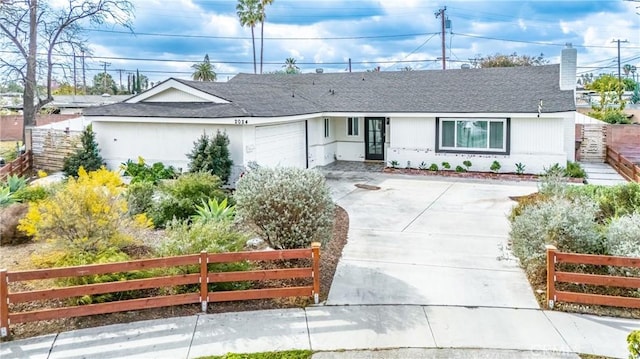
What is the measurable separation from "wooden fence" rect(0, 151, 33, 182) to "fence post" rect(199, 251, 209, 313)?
1475 centimetres

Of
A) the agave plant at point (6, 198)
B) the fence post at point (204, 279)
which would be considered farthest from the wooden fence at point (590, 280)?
the agave plant at point (6, 198)

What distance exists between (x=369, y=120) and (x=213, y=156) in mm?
9645

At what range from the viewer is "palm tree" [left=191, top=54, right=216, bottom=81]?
62.2 m

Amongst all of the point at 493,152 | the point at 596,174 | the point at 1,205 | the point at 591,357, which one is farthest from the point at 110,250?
the point at 596,174

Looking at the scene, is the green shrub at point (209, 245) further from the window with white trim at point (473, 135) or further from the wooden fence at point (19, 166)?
the window with white trim at point (473, 135)

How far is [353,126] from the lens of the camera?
24.7 m

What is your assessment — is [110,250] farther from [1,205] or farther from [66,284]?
[1,205]

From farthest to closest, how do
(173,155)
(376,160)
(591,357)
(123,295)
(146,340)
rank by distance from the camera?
(376,160), (173,155), (123,295), (146,340), (591,357)

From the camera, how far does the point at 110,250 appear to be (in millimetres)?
8867

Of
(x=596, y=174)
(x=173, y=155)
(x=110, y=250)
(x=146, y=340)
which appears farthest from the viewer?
(x=596, y=174)

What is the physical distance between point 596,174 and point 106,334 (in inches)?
763

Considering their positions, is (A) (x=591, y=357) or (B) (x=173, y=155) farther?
(B) (x=173, y=155)

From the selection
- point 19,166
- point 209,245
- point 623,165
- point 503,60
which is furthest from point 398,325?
point 503,60

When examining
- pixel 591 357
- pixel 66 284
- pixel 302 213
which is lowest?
pixel 591 357
